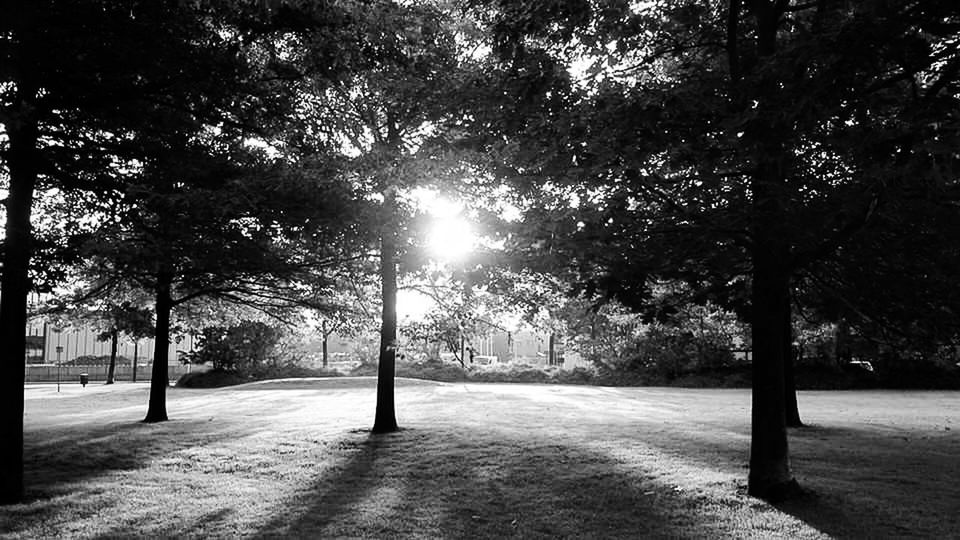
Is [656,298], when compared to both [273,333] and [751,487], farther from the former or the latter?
[273,333]

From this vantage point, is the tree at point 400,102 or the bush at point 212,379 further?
the bush at point 212,379

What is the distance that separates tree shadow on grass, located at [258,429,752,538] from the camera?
21.4 ft

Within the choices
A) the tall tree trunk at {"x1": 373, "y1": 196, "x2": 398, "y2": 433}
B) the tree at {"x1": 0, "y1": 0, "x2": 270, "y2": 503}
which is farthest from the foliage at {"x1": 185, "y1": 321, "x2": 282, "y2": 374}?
the tree at {"x1": 0, "y1": 0, "x2": 270, "y2": 503}

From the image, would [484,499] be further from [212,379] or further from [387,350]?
[212,379]

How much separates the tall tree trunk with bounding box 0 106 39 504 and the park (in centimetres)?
3

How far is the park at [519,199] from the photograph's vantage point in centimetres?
601

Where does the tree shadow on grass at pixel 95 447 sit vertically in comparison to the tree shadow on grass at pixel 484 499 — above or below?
below

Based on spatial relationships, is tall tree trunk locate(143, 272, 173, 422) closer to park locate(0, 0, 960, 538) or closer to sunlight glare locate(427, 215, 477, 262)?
park locate(0, 0, 960, 538)

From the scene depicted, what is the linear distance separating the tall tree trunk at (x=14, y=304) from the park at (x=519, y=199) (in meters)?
0.03

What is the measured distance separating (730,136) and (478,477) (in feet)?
17.4

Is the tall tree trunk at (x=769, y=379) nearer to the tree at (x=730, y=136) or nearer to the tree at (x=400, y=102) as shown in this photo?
the tree at (x=730, y=136)

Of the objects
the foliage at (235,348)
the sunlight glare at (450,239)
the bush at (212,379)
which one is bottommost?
the bush at (212,379)

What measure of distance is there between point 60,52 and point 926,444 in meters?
13.3

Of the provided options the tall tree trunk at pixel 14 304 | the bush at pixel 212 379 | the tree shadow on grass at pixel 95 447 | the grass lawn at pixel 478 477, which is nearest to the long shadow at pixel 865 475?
the grass lawn at pixel 478 477
